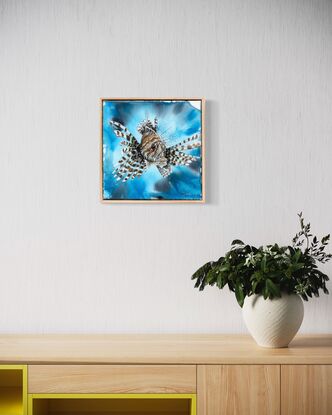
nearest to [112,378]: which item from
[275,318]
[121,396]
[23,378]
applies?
[121,396]

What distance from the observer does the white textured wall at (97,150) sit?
7.00 feet

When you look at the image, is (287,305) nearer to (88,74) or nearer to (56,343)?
(56,343)

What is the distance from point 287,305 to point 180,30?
1294 millimetres

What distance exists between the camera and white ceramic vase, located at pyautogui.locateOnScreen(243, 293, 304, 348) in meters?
1.80

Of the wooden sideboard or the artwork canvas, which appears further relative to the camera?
the artwork canvas

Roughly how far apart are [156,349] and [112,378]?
203 millimetres

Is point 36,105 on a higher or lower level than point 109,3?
lower

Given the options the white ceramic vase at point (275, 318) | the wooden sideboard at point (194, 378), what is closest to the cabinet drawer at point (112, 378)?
the wooden sideboard at point (194, 378)

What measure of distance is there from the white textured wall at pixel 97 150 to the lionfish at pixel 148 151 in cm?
11

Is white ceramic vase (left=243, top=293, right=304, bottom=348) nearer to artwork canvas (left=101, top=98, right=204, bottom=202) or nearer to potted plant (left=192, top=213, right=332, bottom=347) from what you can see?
potted plant (left=192, top=213, right=332, bottom=347)

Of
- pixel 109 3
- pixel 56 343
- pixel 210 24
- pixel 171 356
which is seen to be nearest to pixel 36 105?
pixel 109 3

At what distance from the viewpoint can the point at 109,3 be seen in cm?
216

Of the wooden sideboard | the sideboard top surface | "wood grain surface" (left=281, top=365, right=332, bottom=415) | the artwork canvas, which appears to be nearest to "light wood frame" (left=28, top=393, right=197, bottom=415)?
the wooden sideboard

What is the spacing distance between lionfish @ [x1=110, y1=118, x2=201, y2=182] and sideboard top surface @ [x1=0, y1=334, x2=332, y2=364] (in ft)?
2.37
